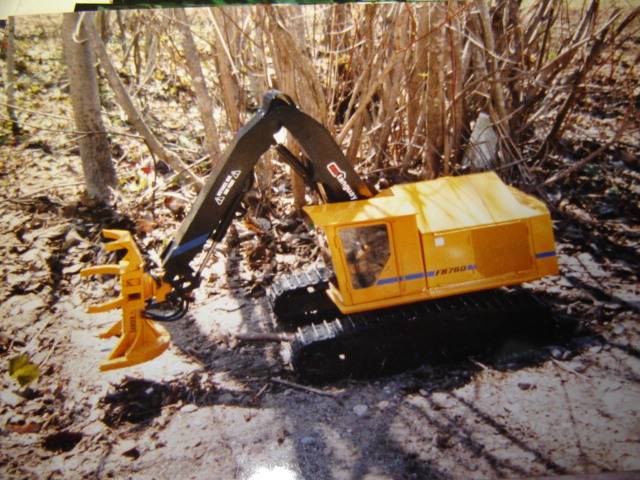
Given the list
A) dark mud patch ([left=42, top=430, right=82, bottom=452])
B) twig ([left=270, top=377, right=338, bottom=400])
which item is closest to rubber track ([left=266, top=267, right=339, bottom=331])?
twig ([left=270, top=377, right=338, bottom=400])

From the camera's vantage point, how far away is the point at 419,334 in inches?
151

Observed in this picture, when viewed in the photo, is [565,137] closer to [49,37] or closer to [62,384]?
[62,384]

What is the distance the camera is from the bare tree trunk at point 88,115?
213 inches

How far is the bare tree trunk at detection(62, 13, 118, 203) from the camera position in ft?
17.8

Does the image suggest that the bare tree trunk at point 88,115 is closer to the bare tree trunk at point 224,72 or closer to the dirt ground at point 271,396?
the dirt ground at point 271,396

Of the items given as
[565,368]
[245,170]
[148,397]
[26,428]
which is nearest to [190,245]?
[245,170]

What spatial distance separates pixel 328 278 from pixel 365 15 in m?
2.92

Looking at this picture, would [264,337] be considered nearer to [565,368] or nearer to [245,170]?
[245,170]

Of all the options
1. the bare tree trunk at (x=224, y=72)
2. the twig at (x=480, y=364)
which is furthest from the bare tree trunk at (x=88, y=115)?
the twig at (x=480, y=364)

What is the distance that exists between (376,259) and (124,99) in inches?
139

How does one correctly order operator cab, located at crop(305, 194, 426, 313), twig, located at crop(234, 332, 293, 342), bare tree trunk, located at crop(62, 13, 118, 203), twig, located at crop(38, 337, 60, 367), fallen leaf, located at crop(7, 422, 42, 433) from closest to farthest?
fallen leaf, located at crop(7, 422, 42, 433) < operator cab, located at crop(305, 194, 426, 313) < twig, located at crop(38, 337, 60, 367) < twig, located at crop(234, 332, 293, 342) < bare tree trunk, located at crop(62, 13, 118, 203)

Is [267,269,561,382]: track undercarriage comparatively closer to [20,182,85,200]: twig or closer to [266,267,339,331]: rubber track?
Answer: [266,267,339,331]: rubber track

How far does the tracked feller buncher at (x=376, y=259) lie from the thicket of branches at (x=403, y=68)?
1.65 metres

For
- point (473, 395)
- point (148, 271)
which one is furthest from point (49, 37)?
point (473, 395)
